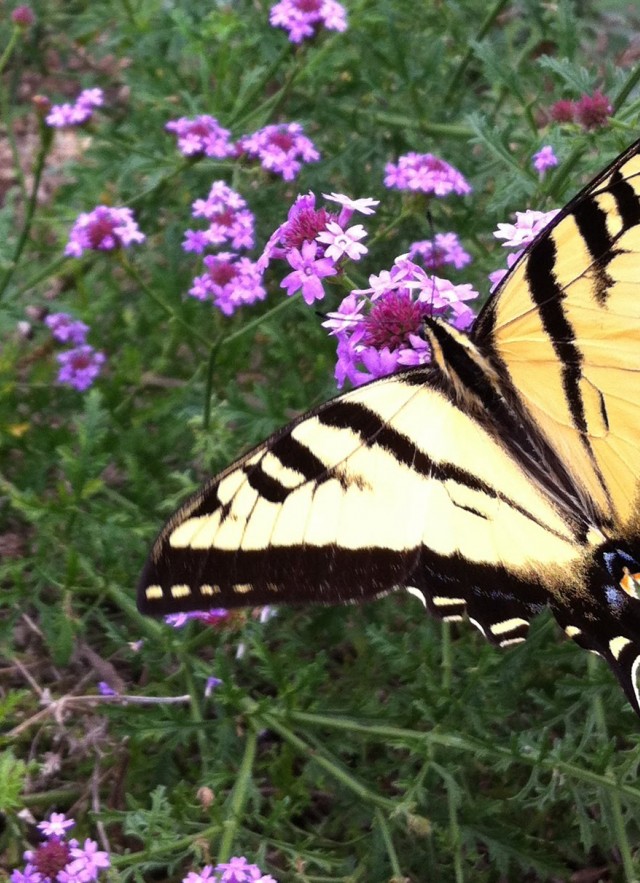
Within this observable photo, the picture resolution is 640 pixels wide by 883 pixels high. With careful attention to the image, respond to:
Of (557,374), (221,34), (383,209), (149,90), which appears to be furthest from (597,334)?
(149,90)

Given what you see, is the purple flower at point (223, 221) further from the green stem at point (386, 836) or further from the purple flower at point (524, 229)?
the green stem at point (386, 836)

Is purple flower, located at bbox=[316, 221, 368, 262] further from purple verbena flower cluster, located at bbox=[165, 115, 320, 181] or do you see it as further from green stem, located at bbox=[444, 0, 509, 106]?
green stem, located at bbox=[444, 0, 509, 106]

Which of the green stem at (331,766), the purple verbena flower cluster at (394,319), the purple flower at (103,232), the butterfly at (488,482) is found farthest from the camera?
the purple flower at (103,232)

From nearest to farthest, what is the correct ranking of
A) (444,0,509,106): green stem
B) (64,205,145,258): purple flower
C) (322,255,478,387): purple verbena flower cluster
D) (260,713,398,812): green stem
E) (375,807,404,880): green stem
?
(322,255,478,387): purple verbena flower cluster, (375,807,404,880): green stem, (260,713,398,812): green stem, (64,205,145,258): purple flower, (444,0,509,106): green stem

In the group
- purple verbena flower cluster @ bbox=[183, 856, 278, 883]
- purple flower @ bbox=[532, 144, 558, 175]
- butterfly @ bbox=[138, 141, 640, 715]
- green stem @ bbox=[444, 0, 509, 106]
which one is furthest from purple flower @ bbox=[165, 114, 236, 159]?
purple verbena flower cluster @ bbox=[183, 856, 278, 883]

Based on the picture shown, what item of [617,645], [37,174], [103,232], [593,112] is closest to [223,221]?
[103,232]

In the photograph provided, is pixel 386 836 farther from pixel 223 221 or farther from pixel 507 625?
pixel 223 221

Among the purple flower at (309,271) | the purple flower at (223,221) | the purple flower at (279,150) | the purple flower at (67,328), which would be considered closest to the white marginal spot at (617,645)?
the purple flower at (309,271)
